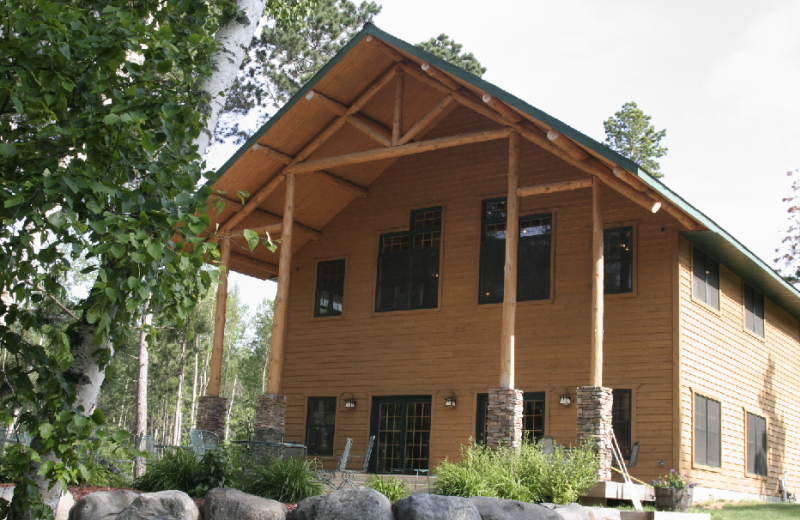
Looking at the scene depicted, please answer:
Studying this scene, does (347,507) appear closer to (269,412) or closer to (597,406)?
(597,406)

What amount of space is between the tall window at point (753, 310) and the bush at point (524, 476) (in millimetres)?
5922

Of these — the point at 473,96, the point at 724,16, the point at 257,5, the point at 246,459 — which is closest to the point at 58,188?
the point at 257,5

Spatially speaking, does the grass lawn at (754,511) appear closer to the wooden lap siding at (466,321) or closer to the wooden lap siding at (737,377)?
the wooden lap siding at (737,377)

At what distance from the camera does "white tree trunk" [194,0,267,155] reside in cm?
488

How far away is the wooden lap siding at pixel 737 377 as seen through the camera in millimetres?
12578

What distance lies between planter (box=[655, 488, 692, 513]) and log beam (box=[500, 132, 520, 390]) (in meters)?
2.37

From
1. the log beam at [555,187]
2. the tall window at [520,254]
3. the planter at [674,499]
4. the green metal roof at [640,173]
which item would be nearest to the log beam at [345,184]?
the green metal roof at [640,173]

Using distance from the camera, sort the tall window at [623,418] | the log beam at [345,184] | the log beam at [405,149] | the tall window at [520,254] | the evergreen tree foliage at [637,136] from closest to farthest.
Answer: the tall window at [623,418] → the log beam at [405,149] → the tall window at [520,254] → the log beam at [345,184] → the evergreen tree foliage at [637,136]

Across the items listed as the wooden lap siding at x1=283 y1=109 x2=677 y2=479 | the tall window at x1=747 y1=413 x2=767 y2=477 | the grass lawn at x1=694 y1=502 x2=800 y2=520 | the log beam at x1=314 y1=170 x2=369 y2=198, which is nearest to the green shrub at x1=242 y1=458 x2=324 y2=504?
the wooden lap siding at x1=283 y1=109 x2=677 y2=479

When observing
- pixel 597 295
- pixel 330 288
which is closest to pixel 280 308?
pixel 330 288

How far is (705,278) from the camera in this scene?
44.1 ft

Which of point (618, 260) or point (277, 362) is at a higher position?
point (618, 260)

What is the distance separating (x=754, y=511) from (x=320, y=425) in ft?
24.6

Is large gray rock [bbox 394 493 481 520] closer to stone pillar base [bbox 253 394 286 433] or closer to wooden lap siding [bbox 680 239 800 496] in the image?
wooden lap siding [bbox 680 239 800 496]
